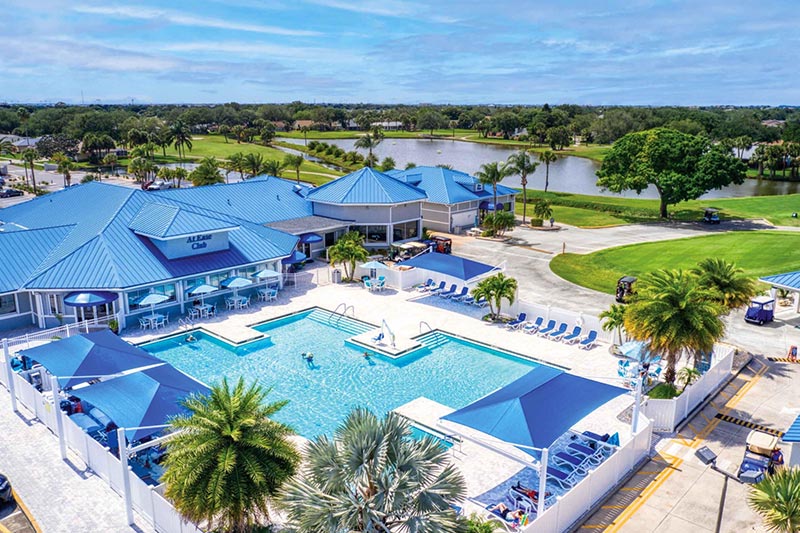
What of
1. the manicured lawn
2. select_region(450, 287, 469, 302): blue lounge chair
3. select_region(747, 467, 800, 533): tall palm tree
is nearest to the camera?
select_region(747, 467, 800, 533): tall palm tree

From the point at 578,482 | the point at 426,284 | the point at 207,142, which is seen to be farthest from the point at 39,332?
the point at 207,142

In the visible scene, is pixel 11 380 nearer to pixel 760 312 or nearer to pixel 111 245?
pixel 111 245

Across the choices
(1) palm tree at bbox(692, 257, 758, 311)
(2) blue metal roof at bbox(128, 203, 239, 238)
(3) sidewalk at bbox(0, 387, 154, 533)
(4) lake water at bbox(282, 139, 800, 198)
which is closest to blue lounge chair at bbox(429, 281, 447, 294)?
(2) blue metal roof at bbox(128, 203, 239, 238)

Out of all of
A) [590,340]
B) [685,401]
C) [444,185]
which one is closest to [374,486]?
[685,401]

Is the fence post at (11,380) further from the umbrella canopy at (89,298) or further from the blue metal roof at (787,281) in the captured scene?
the blue metal roof at (787,281)

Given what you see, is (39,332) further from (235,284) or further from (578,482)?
(578,482)

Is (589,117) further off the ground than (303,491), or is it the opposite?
(589,117)

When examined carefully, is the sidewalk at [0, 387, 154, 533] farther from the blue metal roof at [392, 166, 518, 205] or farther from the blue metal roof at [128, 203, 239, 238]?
the blue metal roof at [392, 166, 518, 205]
